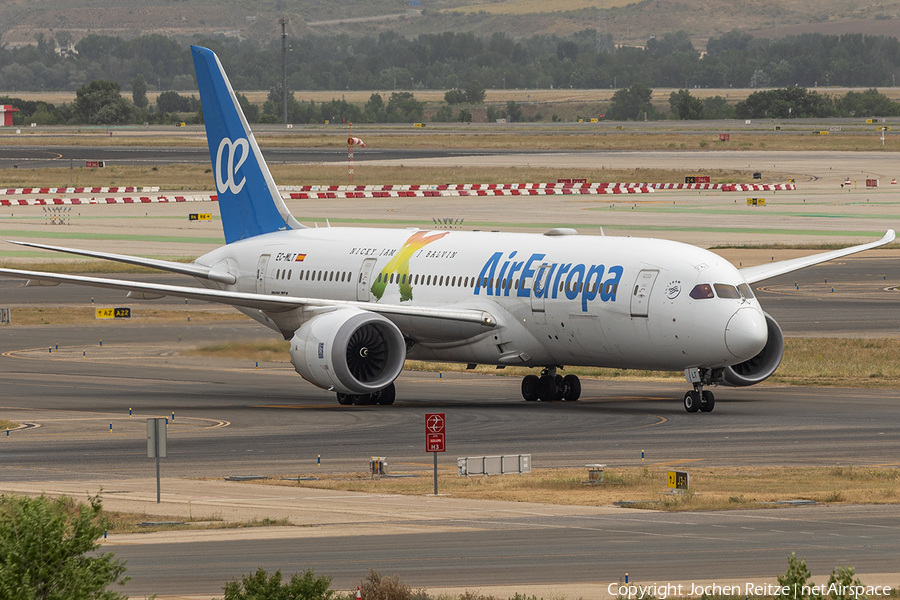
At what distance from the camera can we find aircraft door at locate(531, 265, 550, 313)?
4380cm

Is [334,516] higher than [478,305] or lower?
lower

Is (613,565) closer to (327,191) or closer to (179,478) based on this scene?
(179,478)

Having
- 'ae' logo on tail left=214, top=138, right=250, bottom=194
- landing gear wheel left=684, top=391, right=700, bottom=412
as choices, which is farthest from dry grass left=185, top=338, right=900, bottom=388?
landing gear wheel left=684, top=391, right=700, bottom=412

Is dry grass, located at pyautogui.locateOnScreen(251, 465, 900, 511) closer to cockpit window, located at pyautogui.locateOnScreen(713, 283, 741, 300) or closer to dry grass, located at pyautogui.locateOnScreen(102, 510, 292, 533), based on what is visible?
dry grass, located at pyautogui.locateOnScreen(102, 510, 292, 533)

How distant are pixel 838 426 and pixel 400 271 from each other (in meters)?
15.2

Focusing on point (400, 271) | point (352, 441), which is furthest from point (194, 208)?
point (352, 441)

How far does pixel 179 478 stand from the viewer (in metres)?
33.9

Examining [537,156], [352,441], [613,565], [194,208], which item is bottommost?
[613,565]

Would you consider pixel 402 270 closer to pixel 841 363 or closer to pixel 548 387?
pixel 548 387

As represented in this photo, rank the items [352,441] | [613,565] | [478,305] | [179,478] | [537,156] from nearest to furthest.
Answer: [613,565] < [179,478] < [352,441] < [478,305] < [537,156]

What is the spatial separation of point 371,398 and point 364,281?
4.50 m

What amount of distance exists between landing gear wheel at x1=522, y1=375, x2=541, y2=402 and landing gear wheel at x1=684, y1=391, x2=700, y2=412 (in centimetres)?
540

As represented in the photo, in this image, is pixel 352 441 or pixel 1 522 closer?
pixel 1 522

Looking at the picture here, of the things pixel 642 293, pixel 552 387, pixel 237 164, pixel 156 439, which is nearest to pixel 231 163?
pixel 237 164
